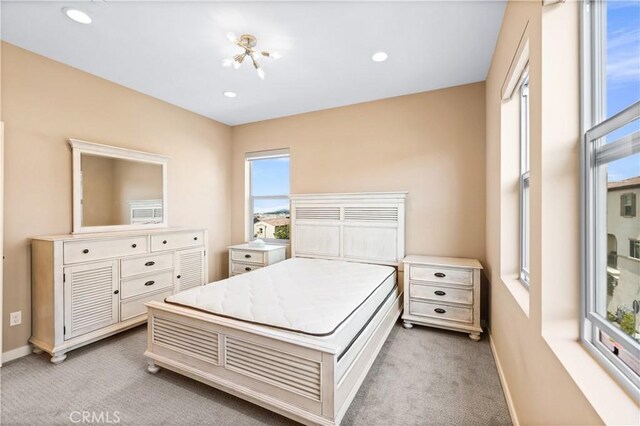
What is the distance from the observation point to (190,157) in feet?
13.1

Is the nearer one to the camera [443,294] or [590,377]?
[590,377]

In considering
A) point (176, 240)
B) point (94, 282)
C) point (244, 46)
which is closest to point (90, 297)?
point (94, 282)

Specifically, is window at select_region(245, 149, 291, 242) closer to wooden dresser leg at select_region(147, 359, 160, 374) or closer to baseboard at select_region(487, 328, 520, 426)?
wooden dresser leg at select_region(147, 359, 160, 374)

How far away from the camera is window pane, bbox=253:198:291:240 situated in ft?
14.6

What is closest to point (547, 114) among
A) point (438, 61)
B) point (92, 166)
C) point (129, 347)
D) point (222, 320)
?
point (438, 61)

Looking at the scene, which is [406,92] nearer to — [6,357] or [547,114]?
[547,114]

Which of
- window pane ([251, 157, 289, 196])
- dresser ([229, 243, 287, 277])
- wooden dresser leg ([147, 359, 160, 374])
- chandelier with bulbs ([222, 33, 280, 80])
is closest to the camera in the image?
wooden dresser leg ([147, 359, 160, 374])

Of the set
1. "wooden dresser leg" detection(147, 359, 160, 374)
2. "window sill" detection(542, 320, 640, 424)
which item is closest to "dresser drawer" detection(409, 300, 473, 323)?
"window sill" detection(542, 320, 640, 424)

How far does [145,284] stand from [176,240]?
582 mm

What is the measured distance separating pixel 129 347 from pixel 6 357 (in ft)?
2.97

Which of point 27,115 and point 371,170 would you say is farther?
point 371,170

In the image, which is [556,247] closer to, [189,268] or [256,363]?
[256,363]

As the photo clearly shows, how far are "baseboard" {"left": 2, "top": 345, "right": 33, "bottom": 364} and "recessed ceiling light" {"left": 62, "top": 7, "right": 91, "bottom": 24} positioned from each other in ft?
9.15

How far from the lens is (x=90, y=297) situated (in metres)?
2.51
